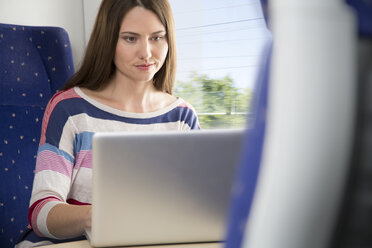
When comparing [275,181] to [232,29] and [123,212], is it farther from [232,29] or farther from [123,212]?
[232,29]

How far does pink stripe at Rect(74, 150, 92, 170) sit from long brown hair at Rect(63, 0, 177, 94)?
0.81 feet

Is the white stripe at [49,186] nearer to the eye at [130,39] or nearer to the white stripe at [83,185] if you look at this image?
the white stripe at [83,185]

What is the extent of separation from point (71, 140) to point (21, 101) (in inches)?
11.2

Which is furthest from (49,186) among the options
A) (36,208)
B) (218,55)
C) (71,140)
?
(218,55)

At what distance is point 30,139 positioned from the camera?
149 centimetres

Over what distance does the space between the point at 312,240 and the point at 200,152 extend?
1.52 feet

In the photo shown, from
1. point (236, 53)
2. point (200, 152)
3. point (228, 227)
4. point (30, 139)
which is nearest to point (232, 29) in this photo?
point (236, 53)

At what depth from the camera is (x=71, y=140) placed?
131cm

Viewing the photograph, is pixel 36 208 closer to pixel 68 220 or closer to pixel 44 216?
pixel 44 216

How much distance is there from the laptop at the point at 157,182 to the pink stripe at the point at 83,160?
1.82ft

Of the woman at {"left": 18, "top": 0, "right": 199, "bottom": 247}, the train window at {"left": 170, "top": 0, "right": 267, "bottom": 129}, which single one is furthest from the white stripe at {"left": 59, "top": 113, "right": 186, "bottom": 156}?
the train window at {"left": 170, "top": 0, "right": 267, "bottom": 129}

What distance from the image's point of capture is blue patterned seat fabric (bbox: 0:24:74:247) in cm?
143

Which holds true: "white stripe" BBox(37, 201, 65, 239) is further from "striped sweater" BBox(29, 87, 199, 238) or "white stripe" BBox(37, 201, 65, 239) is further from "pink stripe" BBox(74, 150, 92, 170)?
"pink stripe" BBox(74, 150, 92, 170)

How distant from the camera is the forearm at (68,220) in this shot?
0.95m
